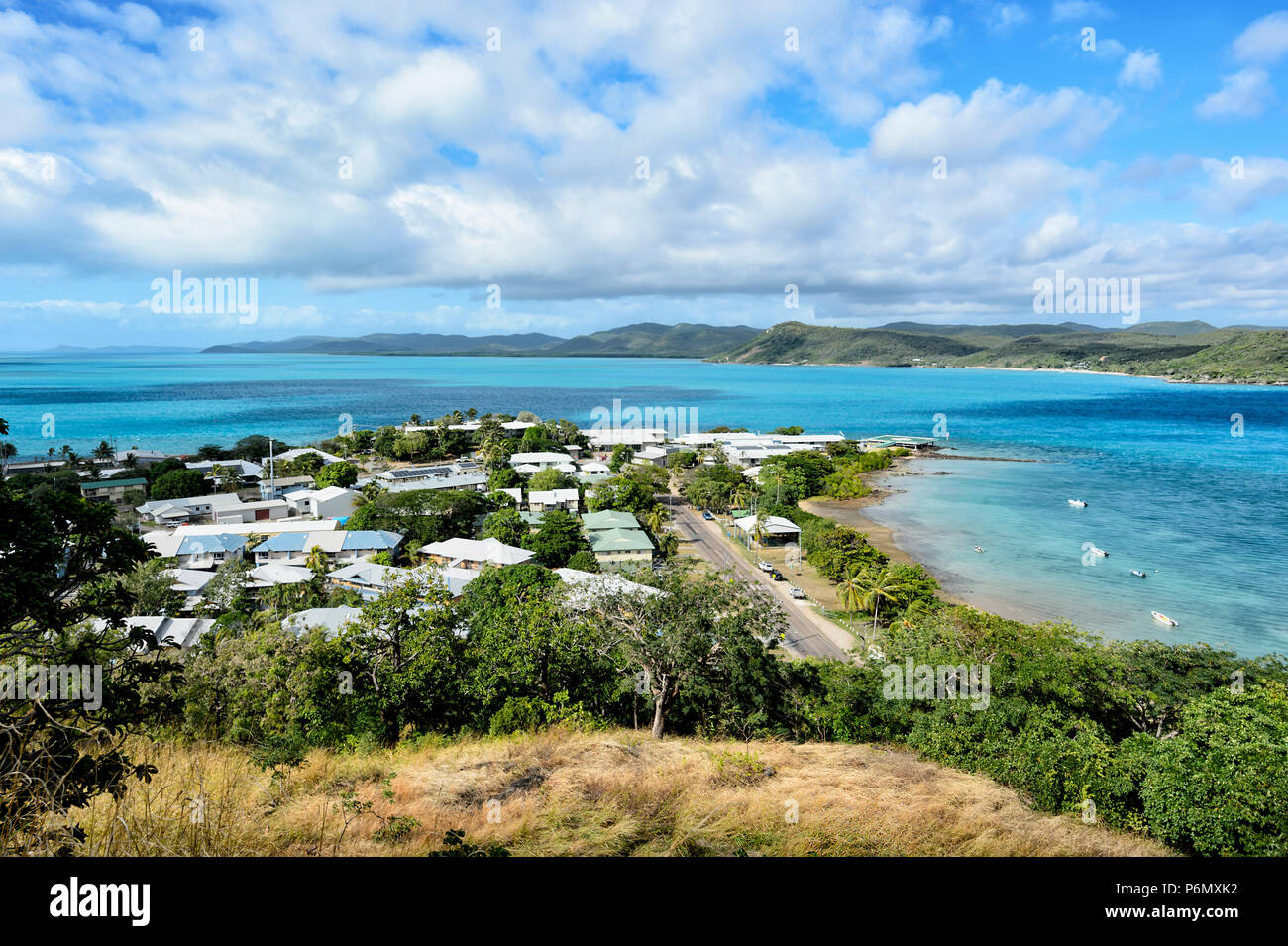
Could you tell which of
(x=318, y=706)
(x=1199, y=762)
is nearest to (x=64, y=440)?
(x=318, y=706)

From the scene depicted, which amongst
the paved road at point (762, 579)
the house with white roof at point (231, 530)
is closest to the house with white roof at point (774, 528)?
the paved road at point (762, 579)

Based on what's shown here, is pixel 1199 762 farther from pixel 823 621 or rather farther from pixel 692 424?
pixel 692 424

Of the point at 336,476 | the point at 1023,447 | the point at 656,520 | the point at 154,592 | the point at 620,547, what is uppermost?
the point at 1023,447

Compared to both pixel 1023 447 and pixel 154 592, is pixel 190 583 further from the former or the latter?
pixel 1023 447

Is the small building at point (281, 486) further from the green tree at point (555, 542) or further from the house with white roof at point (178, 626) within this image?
the house with white roof at point (178, 626)

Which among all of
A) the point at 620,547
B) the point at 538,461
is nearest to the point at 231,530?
the point at 620,547
